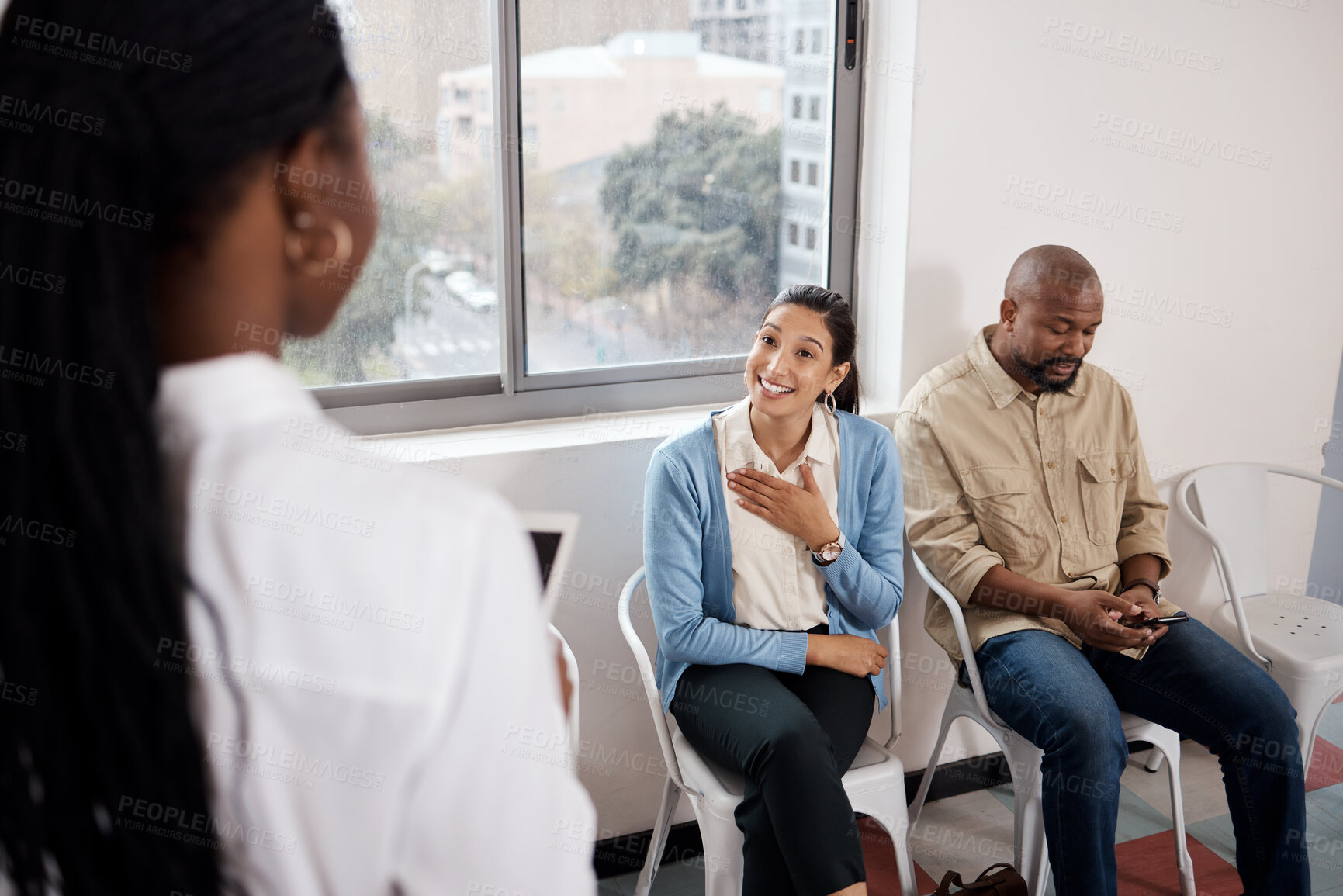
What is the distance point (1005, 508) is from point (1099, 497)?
0.25 m

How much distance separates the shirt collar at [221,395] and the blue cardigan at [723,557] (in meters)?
1.30

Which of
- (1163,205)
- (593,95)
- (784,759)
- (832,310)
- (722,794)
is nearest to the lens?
(784,759)

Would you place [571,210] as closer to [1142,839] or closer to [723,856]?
[723,856]

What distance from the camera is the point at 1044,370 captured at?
2.07 metres

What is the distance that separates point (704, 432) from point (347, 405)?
0.70 metres

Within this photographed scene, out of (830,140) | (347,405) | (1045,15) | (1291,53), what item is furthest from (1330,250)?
(347,405)

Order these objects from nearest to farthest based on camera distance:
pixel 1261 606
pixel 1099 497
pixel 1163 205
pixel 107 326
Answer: pixel 107 326 → pixel 1099 497 → pixel 1163 205 → pixel 1261 606

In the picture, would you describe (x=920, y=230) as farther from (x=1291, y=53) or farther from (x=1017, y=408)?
(x=1291, y=53)

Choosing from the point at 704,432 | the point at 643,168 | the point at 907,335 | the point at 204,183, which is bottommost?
the point at 704,432

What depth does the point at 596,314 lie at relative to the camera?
2113 mm

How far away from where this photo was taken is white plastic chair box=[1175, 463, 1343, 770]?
2.21 metres

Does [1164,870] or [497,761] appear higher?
[497,761]

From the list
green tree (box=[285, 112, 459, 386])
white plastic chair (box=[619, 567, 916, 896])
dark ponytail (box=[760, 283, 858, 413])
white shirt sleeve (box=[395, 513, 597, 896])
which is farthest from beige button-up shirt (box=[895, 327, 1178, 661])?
white shirt sleeve (box=[395, 513, 597, 896])

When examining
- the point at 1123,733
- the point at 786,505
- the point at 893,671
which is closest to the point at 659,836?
the point at 893,671
